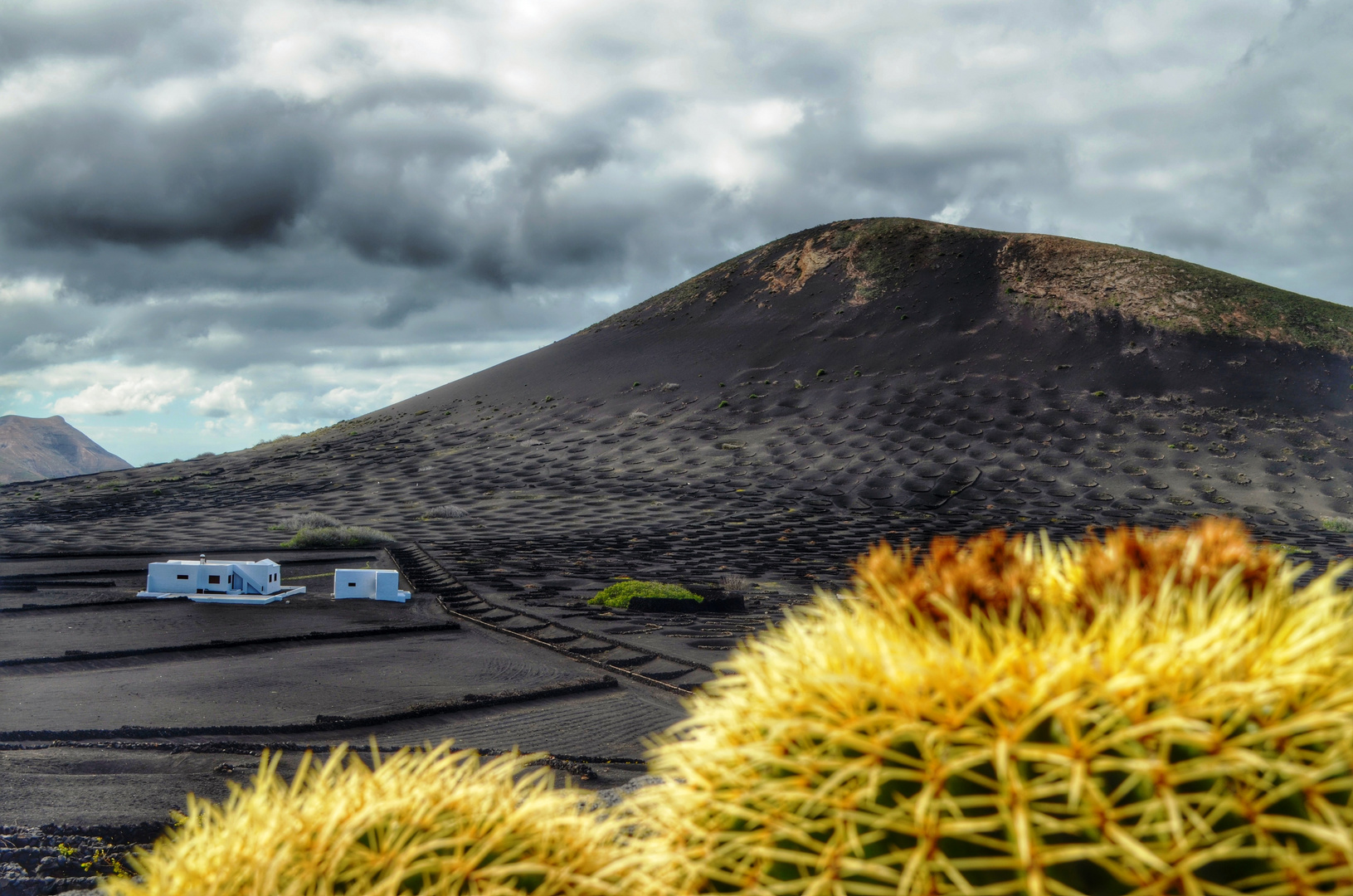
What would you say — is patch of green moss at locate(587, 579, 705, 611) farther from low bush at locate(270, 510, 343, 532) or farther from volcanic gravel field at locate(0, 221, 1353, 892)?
low bush at locate(270, 510, 343, 532)

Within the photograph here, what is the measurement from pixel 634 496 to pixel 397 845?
79.6ft

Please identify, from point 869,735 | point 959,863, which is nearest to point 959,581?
point 869,735

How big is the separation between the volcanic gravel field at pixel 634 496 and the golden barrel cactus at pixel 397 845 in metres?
2.56

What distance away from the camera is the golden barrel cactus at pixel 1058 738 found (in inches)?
41.6

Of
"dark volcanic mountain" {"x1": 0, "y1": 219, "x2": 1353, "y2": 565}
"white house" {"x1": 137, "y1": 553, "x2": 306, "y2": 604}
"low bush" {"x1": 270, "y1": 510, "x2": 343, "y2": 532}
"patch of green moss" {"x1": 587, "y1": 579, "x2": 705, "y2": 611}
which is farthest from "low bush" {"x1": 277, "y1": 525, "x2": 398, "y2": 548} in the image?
"patch of green moss" {"x1": 587, "y1": 579, "x2": 705, "y2": 611}

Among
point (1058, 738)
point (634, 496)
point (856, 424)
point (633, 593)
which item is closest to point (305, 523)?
point (634, 496)

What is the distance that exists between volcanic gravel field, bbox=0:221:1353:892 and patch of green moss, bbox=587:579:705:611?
0.30 m

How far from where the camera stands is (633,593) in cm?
1136

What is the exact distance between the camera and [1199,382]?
36.7 meters

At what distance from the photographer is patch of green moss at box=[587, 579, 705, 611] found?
1120 cm

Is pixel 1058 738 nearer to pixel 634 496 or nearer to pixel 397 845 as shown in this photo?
pixel 397 845

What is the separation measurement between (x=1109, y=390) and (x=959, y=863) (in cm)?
4006

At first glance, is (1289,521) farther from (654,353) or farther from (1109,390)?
(654,353)

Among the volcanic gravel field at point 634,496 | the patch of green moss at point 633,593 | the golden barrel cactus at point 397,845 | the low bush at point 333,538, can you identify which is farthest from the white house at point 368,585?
the golden barrel cactus at point 397,845
